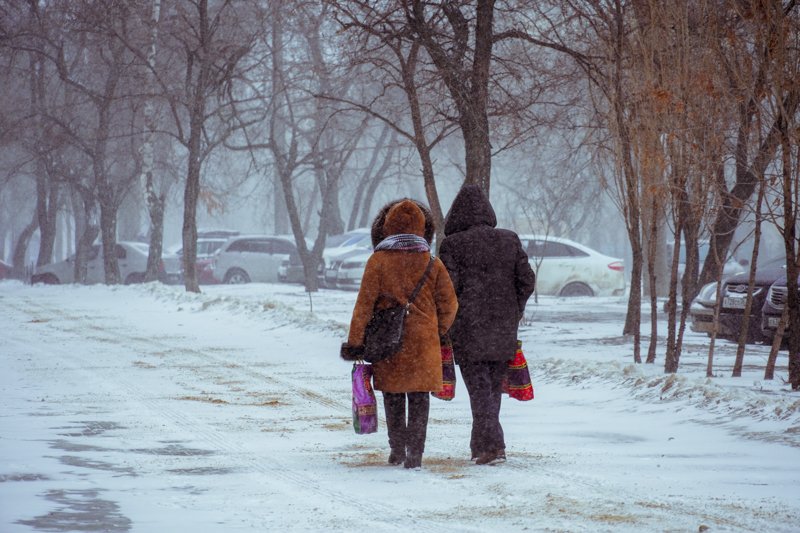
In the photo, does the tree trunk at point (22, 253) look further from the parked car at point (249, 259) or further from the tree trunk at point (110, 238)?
the parked car at point (249, 259)

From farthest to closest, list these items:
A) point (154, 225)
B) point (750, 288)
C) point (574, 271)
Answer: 1. point (154, 225)
2. point (574, 271)
3. point (750, 288)

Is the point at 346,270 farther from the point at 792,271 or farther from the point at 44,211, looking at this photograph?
the point at 792,271

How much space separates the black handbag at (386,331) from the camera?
668 cm

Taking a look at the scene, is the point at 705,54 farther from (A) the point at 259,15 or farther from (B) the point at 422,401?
(A) the point at 259,15

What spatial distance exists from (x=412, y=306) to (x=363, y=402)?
0.63m

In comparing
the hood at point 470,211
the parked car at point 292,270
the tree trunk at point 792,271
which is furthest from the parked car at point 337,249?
the hood at point 470,211

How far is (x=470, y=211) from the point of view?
7.16 m

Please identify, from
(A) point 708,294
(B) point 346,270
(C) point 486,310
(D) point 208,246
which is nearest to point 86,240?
(D) point 208,246

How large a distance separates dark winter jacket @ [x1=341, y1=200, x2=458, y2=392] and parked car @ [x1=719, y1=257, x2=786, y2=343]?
7676 mm

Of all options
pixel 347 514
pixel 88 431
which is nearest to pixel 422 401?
pixel 347 514

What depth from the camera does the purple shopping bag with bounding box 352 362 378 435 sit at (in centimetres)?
683

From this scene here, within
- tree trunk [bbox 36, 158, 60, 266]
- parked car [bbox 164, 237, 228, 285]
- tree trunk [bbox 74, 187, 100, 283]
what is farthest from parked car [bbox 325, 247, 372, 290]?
tree trunk [bbox 36, 158, 60, 266]

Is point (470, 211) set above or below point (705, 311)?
above

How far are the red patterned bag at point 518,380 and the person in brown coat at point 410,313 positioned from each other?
0.61 m
